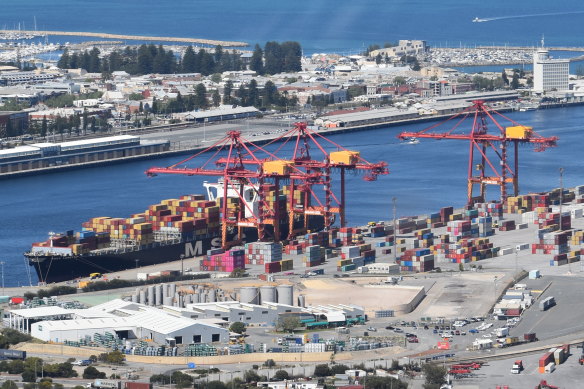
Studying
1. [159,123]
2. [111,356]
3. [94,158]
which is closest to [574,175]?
[94,158]

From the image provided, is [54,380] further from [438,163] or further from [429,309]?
[438,163]

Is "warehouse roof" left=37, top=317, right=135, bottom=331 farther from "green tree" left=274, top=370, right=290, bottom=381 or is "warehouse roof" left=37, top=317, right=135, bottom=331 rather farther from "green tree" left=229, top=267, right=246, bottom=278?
"green tree" left=229, top=267, right=246, bottom=278

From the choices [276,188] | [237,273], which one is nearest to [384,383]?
[237,273]

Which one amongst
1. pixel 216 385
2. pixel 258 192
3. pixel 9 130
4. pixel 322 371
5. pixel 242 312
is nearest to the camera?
pixel 216 385

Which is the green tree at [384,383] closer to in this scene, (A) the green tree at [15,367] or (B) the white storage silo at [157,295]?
(A) the green tree at [15,367]

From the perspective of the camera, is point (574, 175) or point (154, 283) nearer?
point (154, 283)

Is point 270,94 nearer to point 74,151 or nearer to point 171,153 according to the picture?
point 171,153

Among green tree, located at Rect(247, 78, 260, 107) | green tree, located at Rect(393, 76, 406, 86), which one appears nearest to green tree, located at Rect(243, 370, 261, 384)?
green tree, located at Rect(247, 78, 260, 107)
